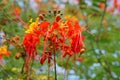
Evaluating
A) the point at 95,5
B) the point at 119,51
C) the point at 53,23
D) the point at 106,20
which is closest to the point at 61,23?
the point at 53,23

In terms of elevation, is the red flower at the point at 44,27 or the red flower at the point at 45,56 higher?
the red flower at the point at 44,27

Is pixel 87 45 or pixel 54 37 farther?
pixel 87 45

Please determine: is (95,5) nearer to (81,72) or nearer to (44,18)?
(81,72)

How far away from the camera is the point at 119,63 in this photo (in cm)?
555

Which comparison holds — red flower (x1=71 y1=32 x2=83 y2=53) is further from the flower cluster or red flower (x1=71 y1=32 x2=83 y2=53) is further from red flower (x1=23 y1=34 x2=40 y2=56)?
red flower (x1=23 y1=34 x2=40 y2=56)

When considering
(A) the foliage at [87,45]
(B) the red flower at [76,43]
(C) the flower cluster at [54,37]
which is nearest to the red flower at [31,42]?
(C) the flower cluster at [54,37]

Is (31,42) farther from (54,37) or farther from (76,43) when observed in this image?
(76,43)

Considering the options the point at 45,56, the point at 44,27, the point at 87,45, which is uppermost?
the point at 87,45

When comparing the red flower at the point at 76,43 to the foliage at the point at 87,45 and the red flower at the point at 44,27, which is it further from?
the foliage at the point at 87,45

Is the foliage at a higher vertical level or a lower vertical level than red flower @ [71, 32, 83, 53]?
higher

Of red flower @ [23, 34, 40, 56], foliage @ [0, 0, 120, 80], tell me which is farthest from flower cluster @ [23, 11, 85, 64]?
foliage @ [0, 0, 120, 80]

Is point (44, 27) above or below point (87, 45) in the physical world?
below

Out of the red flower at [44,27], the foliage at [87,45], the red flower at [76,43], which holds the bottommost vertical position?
the red flower at [76,43]

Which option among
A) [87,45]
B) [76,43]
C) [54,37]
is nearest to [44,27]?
[54,37]
